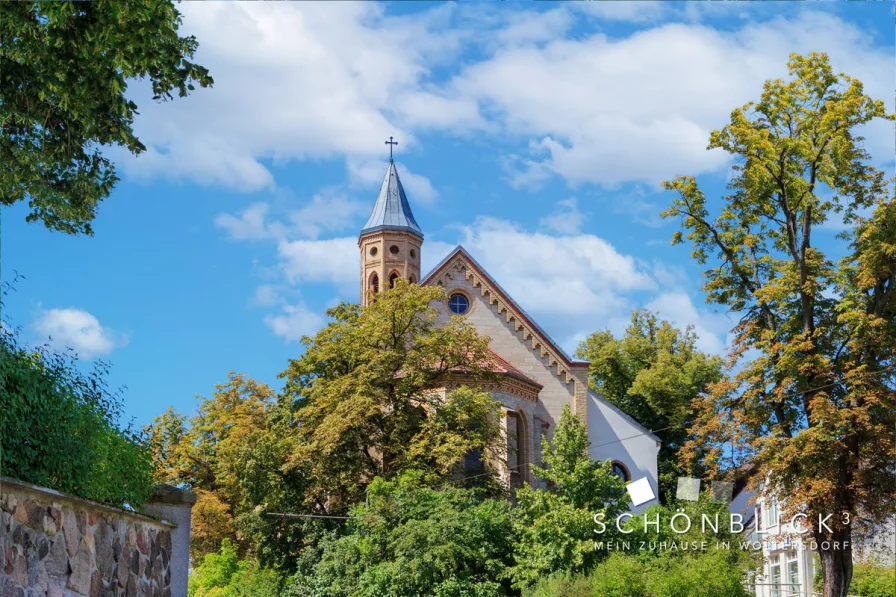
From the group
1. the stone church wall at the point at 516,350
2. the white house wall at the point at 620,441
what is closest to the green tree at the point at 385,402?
the stone church wall at the point at 516,350

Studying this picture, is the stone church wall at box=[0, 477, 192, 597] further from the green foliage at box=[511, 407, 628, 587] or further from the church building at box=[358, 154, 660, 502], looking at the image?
the church building at box=[358, 154, 660, 502]

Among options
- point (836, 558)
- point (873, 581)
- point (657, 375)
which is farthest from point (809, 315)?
point (657, 375)

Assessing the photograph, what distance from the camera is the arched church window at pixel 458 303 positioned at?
43.2 metres

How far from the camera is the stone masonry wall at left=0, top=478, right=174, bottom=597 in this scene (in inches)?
341

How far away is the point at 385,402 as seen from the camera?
34281 mm

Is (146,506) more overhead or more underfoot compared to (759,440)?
more underfoot

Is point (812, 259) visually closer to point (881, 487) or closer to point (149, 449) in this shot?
point (881, 487)

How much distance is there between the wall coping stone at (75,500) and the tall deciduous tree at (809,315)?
653 inches

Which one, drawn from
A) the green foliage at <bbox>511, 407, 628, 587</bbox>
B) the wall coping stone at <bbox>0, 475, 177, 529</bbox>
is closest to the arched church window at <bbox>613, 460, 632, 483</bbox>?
the green foliage at <bbox>511, 407, 628, 587</bbox>

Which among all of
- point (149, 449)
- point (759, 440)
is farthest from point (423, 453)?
point (149, 449)

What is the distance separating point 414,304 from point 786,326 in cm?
1386

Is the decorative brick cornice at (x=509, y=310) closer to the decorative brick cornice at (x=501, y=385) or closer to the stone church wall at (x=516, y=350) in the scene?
the stone church wall at (x=516, y=350)

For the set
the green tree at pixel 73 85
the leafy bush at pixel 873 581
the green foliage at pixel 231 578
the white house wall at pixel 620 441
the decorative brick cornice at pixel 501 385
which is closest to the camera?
the green tree at pixel 73 85

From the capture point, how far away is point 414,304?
3556 centimetres
